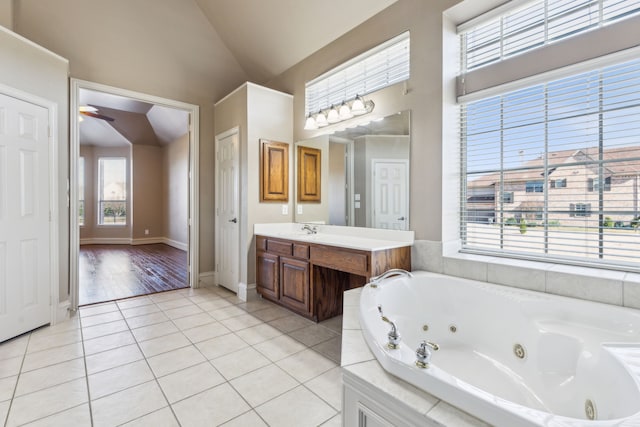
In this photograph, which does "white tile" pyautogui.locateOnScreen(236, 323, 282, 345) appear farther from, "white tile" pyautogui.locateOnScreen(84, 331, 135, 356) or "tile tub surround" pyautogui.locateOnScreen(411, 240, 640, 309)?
"tile tub surround" pyautogui.locateOnScreen(411, 240, 640, 309)

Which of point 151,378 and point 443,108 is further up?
point 443,108

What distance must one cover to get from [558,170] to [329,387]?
6.91ft

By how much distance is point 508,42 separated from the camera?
2307 mm

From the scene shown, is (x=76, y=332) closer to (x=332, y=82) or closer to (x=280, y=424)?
(x=280, y=424)

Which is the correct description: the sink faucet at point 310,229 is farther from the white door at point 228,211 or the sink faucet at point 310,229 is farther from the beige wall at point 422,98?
the beige wall at point 422,98

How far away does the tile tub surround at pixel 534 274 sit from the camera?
67.1 inches

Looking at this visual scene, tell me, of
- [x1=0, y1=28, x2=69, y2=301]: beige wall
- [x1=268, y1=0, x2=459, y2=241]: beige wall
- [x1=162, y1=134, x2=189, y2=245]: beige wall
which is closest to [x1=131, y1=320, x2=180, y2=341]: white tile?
[x1=0, y1=28, x2=69, y2=301]: beige wall

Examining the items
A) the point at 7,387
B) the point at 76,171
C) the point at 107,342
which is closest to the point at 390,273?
the point at 107,342

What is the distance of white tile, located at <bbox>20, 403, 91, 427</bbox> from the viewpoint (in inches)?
61.4

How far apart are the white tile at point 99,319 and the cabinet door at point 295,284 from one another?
1.65 meters

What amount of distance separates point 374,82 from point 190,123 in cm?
257

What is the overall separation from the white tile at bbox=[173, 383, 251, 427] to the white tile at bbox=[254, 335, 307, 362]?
18.3 inches

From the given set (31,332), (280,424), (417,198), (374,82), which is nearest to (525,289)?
(417,198)

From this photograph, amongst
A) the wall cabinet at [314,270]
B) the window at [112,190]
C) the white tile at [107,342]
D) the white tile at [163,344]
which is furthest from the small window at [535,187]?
the window at [112,190]
